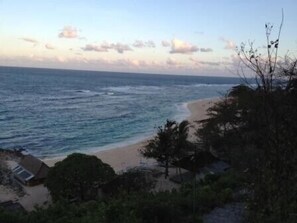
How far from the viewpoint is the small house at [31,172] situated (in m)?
28.5

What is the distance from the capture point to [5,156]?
124 ft

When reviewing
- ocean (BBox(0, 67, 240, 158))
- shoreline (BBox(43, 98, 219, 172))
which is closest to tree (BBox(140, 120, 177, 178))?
shoreline (BBox(43, 98, 219, 172))

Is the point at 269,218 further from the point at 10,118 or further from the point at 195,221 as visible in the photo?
the point at 10,118

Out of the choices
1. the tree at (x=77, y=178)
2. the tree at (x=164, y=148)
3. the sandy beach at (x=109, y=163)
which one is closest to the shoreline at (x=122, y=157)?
the sandy beach at (x=109, y=163)

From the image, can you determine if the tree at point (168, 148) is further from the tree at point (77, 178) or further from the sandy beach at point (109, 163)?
the tree at point (77, 178)

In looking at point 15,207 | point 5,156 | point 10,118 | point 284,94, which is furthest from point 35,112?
point 284,94

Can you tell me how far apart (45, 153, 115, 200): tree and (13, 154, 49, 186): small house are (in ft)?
23.5

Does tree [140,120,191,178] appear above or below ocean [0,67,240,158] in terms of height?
above

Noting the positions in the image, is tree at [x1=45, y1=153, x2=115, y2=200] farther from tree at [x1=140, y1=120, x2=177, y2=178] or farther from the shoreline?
the shoreline

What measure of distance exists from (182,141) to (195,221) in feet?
64.1

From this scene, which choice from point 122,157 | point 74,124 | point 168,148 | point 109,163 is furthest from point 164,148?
point 74,124

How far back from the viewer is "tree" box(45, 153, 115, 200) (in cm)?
2125

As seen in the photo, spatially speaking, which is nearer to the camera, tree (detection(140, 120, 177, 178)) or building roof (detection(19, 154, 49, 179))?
building roof (detection(19, 154, 49, 179))

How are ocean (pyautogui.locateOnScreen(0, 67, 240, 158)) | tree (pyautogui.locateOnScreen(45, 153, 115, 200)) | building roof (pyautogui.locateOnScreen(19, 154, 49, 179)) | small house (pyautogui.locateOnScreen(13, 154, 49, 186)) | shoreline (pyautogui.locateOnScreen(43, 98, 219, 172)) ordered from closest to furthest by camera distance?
1. tree (pyautogui.locateOnScreen(45, 153, 115, 200))
2. small house (pyautogui.locateOnScreen(13, 154, 49, 186))
3. building roof (pyautogui.locateOnScreen(19, 154, 49, 179))
4. shoreline (pyautogui.locateOnScreen(43, 98, 219, 172))
5. ocean (pyautogui.locateOnScreen(0, 67, 240, 158))
